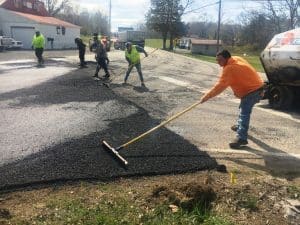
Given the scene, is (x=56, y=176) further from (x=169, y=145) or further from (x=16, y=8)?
(x=16, y=8)

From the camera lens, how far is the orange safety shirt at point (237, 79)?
721cm

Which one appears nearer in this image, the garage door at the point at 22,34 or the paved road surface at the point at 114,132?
the paved road surface at the point at 114,132

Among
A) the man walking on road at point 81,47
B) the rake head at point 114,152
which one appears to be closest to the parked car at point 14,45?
the man walking on road at point 81,47

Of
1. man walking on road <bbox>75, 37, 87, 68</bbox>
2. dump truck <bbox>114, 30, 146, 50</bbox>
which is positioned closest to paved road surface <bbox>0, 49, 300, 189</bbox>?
man walking on road <bbox>75, 37, 87, 68</bbox>

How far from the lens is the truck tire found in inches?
426

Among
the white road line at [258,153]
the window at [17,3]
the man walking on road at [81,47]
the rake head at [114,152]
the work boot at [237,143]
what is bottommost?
the white road line at [258,153]

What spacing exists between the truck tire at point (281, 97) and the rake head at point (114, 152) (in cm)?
578

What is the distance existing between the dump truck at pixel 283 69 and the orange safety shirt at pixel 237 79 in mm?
3210

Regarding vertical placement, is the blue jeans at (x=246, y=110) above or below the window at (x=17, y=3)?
below

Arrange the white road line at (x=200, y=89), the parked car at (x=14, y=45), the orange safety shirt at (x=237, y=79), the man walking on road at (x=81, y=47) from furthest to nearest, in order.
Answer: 1. the parked car at (x=14, y=45)
2. the man walking on road at (x=81, y=47)
3. the white road line at (x=200, y=89)
4. the orange safety shirt at (x=237, y=79)

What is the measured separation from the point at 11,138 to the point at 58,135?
2.58ft

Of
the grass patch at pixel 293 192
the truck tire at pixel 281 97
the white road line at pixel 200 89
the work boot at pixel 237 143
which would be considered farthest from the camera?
A: the truck tire at pixel 281 97

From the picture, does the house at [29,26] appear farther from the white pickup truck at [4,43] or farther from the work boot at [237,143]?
the work boot at [237,143]

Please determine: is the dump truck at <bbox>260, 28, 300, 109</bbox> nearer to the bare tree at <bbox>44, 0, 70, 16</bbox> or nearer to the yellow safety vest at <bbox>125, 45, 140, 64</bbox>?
the yellow safety vest at <bbox>125, 45, 140, 64</bbox>
